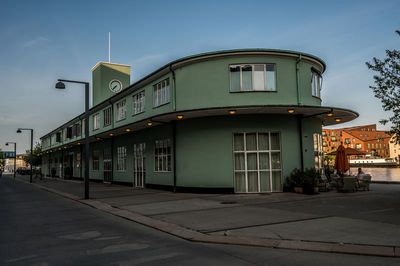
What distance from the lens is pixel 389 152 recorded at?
524 feet

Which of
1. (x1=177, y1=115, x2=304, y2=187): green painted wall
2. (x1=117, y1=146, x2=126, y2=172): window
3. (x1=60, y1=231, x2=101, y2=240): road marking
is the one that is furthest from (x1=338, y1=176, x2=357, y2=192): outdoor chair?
(x1=117, y1=146, x2=126, y2=172): window

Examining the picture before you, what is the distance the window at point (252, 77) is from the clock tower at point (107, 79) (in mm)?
19804

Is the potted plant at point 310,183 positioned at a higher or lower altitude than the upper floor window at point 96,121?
lower

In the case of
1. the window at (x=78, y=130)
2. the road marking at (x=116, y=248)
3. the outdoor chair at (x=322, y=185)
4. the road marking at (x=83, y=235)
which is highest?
the window at (x=78, y=130)

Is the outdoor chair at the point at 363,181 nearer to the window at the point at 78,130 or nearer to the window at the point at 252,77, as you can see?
the window at the point at 252,77

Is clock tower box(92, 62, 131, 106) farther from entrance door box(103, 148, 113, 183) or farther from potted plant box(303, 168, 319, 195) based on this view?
potted plant box(303, 168, 319, 195)

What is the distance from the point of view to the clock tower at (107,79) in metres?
33.6

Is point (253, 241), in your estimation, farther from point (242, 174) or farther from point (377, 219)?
point (242, 174)

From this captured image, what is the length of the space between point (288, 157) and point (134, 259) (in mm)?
12410

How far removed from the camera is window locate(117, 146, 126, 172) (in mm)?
25844

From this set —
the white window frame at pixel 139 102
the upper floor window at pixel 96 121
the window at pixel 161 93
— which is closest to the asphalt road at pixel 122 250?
the window at pixel 161 93

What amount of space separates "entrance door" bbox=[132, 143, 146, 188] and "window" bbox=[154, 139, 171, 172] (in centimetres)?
200

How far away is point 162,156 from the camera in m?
20.2

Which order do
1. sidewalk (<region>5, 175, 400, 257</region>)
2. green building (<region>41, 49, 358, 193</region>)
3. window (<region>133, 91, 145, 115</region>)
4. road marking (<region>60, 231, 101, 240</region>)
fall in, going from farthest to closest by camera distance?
window (<region>133, 91, 145, 115</region>) < green building (<region>41, 49, 358, 193</region>) < road marking (<region>60, 231, 101, 240</region>) < sidewalk (<region>5, 175, 400, 257</region>)
